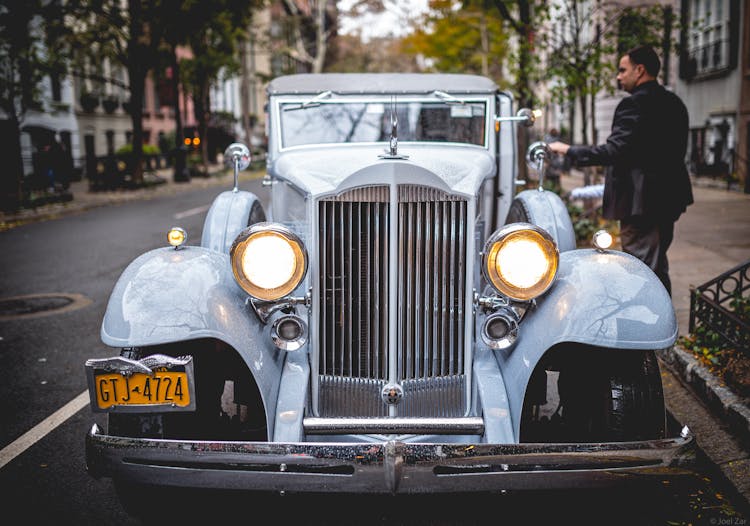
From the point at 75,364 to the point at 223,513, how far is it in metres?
2.71

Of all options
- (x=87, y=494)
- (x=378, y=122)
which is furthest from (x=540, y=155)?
(x=87, y=494)

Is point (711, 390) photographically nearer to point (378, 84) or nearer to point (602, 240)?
point (602, 240)

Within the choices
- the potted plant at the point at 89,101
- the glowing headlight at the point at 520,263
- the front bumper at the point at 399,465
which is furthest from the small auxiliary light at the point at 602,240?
the potted plant at the point at 89,101

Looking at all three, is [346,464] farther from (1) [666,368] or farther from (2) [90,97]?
(2) [90,97]

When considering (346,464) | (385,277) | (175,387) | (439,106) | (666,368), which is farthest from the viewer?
(666,368)

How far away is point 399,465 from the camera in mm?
2600

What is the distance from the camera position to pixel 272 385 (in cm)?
319

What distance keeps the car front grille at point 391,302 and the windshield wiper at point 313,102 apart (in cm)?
188

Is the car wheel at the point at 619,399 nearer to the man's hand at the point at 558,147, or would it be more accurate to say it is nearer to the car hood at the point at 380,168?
the car hood at the point at 380,168

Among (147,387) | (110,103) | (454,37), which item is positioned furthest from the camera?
(454,37)

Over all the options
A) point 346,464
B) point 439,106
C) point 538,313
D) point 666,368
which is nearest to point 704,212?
point 666,368

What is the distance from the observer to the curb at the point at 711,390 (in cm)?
389

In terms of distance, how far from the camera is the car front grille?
121 inches

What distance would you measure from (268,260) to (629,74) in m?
3.20
